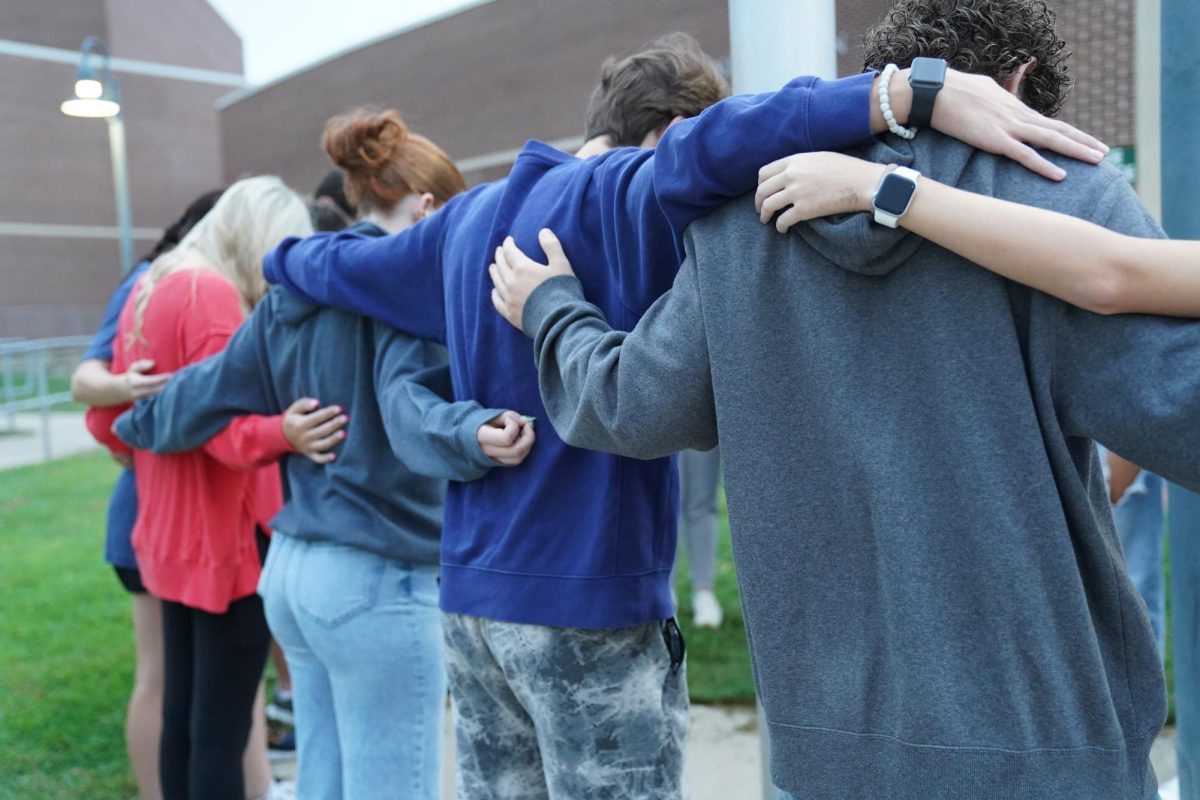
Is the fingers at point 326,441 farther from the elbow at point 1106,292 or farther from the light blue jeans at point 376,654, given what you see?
the elbow at point 1106,292

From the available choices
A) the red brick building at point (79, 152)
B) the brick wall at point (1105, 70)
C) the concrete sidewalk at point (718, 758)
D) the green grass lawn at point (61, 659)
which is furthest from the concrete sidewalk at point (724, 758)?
the red brick building at point (79, 152)

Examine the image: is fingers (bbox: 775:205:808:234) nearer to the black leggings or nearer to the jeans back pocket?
the jeans back pocket

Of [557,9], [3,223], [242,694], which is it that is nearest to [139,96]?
[3,223]

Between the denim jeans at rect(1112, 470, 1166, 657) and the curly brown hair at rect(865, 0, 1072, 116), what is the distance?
283cm

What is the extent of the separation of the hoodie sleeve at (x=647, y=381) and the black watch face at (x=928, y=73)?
0.34 m

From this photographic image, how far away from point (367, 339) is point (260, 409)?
17.8 inches

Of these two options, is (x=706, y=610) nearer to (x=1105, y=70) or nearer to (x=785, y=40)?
(x=1105, y=70)

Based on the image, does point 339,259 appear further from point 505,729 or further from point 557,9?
point 557,9

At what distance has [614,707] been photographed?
1.66 m

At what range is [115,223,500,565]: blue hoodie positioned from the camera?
81.4 inches

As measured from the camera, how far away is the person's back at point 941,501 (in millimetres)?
1100

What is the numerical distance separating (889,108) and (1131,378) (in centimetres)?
39

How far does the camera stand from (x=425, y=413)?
1860 millimetres

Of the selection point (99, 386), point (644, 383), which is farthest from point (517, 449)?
point (99, 386)
